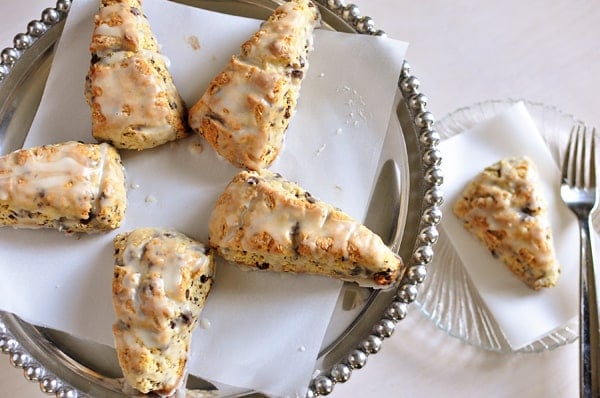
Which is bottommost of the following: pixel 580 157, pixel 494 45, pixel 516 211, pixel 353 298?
pixel 353 298

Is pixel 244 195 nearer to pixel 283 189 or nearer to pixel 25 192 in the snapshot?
pixel 283 189

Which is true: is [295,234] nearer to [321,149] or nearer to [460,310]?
[321,149]

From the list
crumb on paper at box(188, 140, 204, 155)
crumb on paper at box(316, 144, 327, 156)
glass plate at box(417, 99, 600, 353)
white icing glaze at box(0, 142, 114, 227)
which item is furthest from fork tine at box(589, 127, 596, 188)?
white icing glaze at box(0, 142, 114, 227)

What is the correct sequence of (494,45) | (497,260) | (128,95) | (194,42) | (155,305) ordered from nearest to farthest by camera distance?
1. (155,305)
2. (128,95)
3. (194,42)
4. (497,260)
5. (494,45)

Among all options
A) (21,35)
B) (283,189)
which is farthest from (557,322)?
(21,35)

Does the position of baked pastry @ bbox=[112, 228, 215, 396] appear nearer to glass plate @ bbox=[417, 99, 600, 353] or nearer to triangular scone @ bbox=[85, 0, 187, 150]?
triangular scone @ bbox=[85, 0, 187, 150]

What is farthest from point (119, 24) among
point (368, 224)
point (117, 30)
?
point (368, 224)

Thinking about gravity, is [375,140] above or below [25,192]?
above
